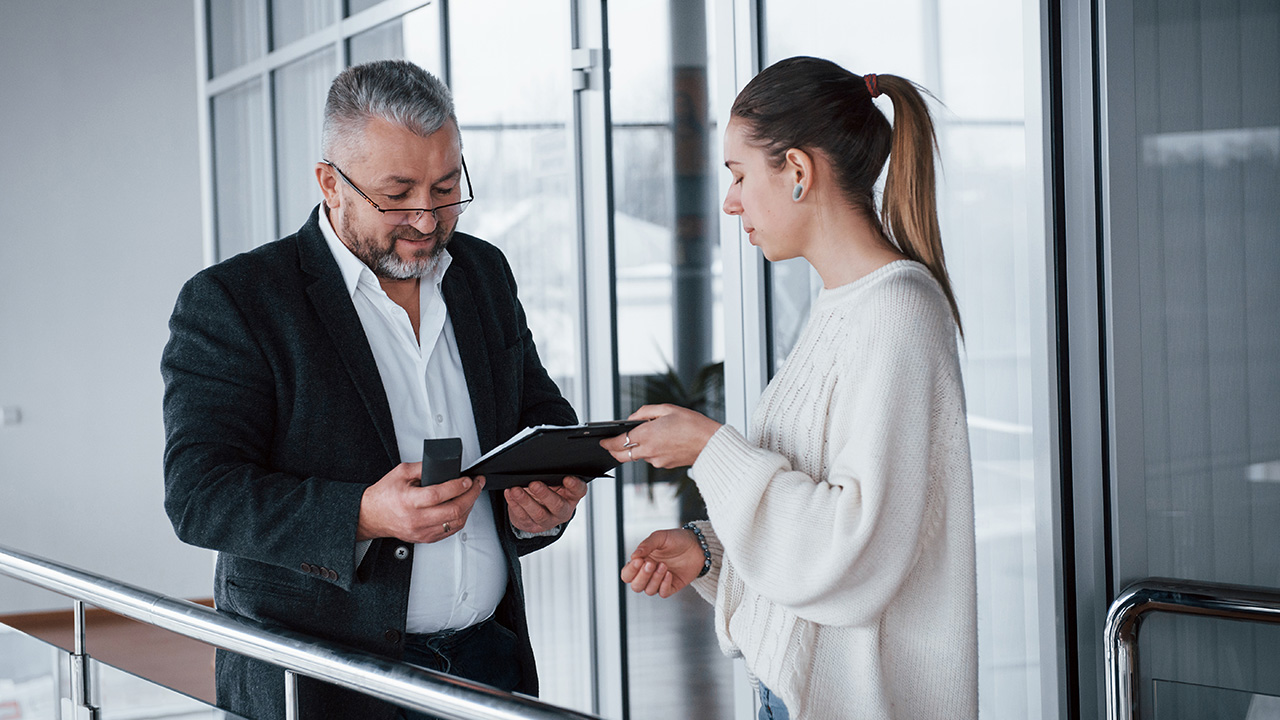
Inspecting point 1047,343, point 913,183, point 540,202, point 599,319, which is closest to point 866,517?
point 913,183

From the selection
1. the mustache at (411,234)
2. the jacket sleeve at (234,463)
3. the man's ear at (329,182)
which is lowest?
the jacket sleeve at (234,463)

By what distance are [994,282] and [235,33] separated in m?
4.88

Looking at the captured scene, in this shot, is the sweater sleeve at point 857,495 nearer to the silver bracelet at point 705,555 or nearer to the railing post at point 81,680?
the silver bracelet at point 705,555

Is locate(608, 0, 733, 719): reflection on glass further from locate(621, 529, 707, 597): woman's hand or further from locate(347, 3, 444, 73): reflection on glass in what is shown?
locate(621, 529, 707, 597): woman's hand

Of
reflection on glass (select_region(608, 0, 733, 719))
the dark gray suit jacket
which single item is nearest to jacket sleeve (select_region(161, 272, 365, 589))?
the dark gray suit jacket

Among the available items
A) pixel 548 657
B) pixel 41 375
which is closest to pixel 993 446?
pixel 548 657

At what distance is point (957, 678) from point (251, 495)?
0.97 meters

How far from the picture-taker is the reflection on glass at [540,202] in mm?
3580

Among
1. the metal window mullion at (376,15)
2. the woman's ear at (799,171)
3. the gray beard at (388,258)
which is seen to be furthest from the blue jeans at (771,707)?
the metal window mullion at (376,15)

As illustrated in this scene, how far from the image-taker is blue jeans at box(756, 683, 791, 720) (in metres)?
1.46

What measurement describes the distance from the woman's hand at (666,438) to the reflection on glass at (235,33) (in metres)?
4.70

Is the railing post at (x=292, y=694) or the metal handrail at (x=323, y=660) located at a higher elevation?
the metal handrail at (x=323, y=660)

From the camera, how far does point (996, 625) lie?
2.39 m

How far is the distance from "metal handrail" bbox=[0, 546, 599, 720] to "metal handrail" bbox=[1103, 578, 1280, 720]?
1241 millimetres
